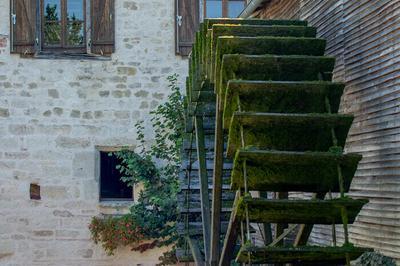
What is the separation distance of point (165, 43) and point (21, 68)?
202cm

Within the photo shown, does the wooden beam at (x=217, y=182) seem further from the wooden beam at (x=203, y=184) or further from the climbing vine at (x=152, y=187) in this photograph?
the climbing vine at (x=152, y=187)

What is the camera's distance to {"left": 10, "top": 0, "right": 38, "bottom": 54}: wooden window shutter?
1170cm

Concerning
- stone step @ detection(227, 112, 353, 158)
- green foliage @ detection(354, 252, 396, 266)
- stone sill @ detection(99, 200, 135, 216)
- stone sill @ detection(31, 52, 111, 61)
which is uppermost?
stone sill @ detection(31, 52, 111, 61)

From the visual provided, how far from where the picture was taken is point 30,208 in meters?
11.6

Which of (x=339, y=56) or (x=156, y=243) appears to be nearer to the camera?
(x=339, y=56)

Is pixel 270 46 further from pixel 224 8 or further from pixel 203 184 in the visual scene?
pixel 224 8

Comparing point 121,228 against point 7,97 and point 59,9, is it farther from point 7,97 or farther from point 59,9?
point 59,9

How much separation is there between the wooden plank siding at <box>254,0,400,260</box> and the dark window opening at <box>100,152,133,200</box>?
551 cm

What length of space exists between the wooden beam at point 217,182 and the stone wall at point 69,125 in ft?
15.6

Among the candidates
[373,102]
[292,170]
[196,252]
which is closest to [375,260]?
[292,170]

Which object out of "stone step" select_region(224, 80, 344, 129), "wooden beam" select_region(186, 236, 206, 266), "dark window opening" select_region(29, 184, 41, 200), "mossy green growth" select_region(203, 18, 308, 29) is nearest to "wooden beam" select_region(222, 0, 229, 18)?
"dark window opening" select_region(29, 184, 41, 200)

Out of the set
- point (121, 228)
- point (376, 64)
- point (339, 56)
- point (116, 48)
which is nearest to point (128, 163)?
point (121, 228)

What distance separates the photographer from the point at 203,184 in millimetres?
7488

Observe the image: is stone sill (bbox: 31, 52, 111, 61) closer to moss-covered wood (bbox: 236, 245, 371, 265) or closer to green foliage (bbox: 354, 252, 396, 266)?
green foliage (bbox: 354, 252, 396, 266)
